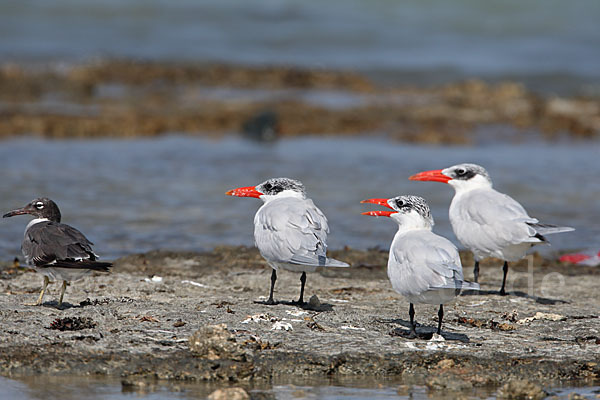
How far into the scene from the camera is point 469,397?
4.87m

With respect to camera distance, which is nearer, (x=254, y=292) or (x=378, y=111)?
(x=254, y=292)

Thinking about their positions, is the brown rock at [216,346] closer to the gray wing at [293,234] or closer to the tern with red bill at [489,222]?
the gray wing at [293,234]

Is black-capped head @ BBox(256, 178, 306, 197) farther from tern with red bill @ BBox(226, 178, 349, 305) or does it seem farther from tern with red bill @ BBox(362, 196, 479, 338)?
tern with red bill @ BBox(362, 196, 479, 338)

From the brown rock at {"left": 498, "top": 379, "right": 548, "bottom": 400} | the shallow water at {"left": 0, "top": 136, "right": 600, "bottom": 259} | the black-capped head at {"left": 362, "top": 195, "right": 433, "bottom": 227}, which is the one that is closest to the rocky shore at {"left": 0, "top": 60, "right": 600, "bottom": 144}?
the shallow water at {"left": 0, "top": 136, "right": 600, "bottom": 259}

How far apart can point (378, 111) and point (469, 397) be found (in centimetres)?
1436

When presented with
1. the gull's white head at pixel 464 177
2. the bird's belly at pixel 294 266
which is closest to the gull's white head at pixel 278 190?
the bird's belly at pixel 294 266

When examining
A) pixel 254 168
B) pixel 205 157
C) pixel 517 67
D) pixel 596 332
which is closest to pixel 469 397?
pixel 596 332

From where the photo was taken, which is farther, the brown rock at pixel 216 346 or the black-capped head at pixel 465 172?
the black-capped head at pixel 465 172

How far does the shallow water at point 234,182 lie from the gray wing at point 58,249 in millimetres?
2247

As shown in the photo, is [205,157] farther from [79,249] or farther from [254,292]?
[79,249]

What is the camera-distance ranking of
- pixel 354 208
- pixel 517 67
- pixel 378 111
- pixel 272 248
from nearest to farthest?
pixel 272 248, pixel 354 208, pixel 378 111, pixel 517 67

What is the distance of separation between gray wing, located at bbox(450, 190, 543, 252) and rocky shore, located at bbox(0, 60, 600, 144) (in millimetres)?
8833

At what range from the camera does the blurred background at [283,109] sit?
1098 cm

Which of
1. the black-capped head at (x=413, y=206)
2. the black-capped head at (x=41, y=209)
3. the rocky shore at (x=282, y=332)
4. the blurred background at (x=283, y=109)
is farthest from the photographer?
the blurred background at (x=283, y=109)
